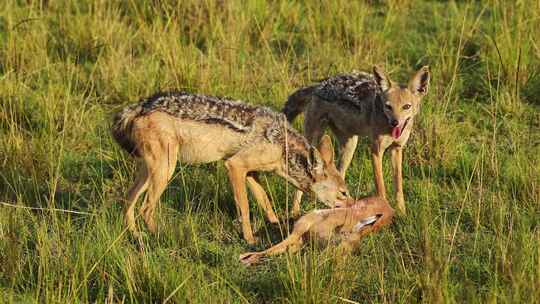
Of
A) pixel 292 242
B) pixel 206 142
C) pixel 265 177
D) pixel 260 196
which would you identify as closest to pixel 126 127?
pixel 206 142

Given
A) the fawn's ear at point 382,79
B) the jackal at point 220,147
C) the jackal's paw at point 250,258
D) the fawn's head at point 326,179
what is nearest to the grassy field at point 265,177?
the jackal's paw at point 250,258

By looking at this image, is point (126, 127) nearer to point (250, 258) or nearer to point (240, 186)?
point (240, 186)

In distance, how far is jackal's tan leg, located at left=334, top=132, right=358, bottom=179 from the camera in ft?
27.3

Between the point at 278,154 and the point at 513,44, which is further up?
the point at 513,44

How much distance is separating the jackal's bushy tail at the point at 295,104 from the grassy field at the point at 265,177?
1.92 ft

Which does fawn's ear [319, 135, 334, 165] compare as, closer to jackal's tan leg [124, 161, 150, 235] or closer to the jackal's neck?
the jackal's neck

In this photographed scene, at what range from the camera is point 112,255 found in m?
5.89

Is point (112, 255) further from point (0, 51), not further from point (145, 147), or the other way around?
point (0, 51)

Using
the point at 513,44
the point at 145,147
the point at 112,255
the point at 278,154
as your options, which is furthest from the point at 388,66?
the point at 112,255

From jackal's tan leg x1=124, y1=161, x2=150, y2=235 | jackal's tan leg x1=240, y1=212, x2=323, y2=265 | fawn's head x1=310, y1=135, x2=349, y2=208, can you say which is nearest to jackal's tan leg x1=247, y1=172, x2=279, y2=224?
fawn's head x1=310, y1=135, x2=349, y2=208

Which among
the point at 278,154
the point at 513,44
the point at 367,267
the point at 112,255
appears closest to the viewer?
the point at 112,255

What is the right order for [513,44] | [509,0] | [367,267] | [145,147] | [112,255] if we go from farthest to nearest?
[509,0], [513,44], [145,147], [367,267], [112,255]

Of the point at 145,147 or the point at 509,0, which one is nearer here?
the point at 145,147

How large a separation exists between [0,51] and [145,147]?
3.77 meters
